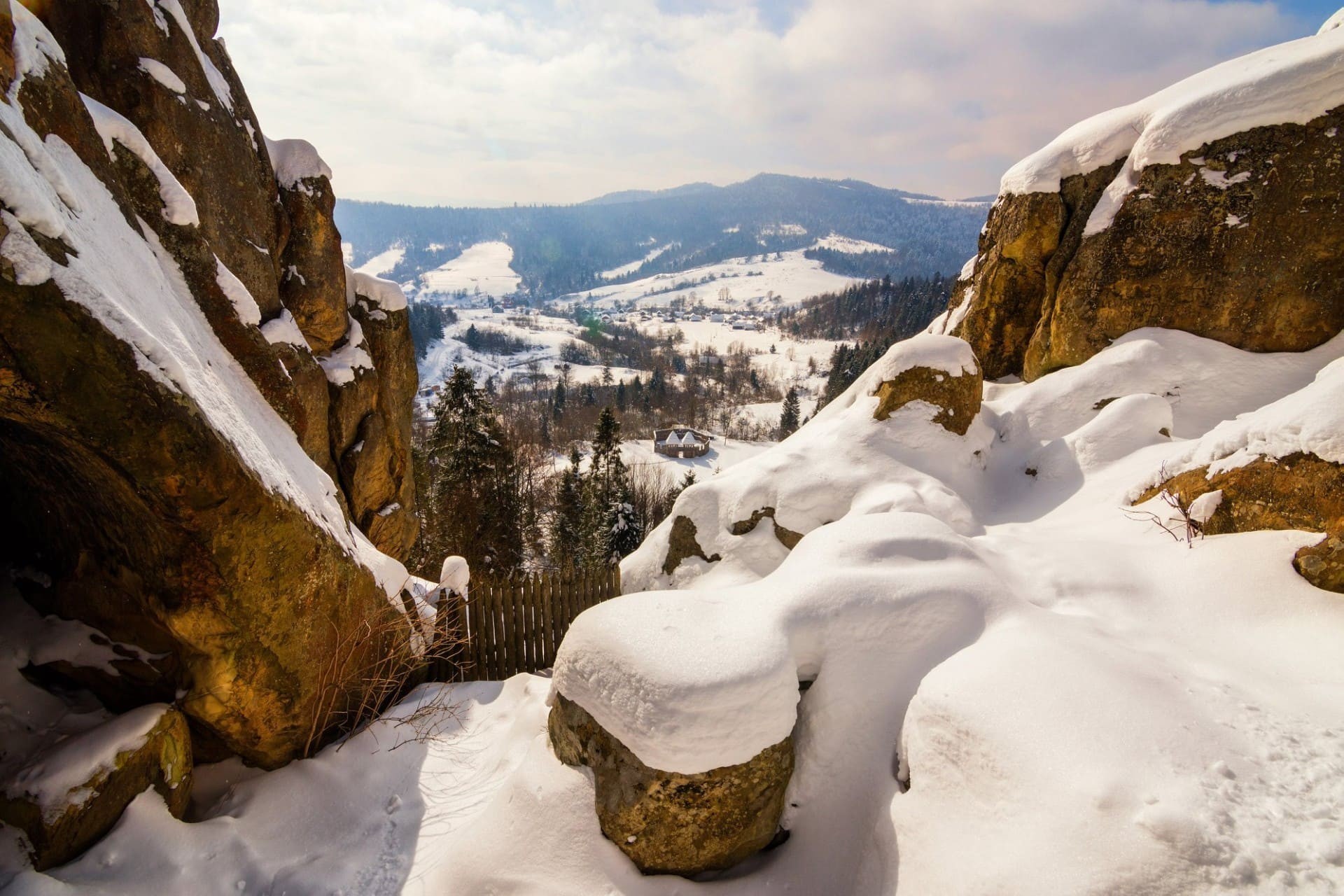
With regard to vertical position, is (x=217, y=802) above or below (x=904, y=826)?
below

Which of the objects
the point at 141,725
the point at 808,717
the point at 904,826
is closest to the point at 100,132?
the point at 141,725

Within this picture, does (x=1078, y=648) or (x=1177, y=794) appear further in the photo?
(x=1078, y=648)

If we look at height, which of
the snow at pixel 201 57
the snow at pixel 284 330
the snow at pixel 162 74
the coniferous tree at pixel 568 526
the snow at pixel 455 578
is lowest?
the coniferous tree at pixel 568 526

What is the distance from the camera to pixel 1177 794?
3.17 meters

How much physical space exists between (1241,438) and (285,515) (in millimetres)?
10426

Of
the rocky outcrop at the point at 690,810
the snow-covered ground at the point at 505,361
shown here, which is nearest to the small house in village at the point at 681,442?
the snow-covered ground at the point at 505,361

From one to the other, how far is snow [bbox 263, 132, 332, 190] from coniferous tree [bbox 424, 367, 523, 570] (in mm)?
12426

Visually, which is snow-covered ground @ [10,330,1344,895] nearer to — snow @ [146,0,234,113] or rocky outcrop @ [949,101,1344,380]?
rocky outcrop @ [949,101,1344,380]

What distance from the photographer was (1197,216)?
10.8 metres

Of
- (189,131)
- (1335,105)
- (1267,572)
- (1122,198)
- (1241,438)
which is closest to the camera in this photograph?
(1267,572)

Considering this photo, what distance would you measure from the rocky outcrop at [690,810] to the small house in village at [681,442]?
7436 centimetres

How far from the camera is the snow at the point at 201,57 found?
26.6ft

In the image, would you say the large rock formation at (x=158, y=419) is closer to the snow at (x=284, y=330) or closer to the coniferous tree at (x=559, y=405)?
the snow at (x=284, y=330)

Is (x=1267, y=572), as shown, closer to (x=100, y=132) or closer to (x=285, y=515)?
(x=285, y=515)
